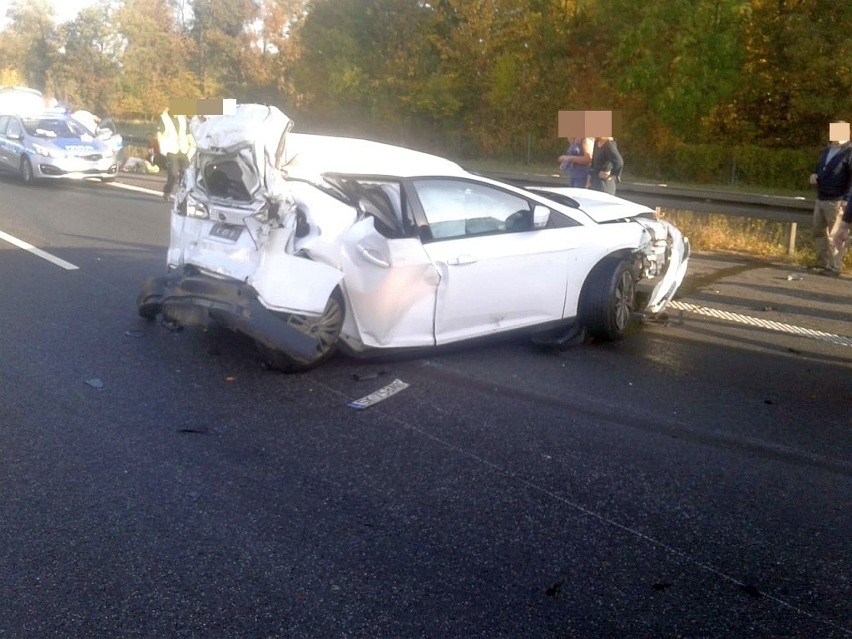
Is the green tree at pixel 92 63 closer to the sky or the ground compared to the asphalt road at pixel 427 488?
closer to the sky

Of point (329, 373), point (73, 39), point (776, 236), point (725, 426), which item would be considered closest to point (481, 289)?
point (329, 373)

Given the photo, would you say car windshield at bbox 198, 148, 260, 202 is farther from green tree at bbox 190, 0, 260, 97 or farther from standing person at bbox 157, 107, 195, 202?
green tree at bbox 190, 0, 260, 97

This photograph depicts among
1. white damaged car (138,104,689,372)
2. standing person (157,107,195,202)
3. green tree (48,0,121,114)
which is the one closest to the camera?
white damaged car (138,104,689,372)

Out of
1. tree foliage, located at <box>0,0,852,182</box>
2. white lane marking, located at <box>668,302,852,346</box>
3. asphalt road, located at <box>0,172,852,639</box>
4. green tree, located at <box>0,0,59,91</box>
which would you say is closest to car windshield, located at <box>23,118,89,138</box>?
asphalt road, located at <box>0,172,852,639</box>

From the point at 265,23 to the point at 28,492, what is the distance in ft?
170

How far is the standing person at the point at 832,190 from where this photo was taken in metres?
10.7

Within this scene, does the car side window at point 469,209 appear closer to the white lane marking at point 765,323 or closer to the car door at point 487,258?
the car door at point 487,258

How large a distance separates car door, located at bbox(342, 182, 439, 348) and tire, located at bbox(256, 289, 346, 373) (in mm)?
113

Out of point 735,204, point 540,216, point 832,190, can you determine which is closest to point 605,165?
point 832,190

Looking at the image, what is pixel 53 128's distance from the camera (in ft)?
65.7

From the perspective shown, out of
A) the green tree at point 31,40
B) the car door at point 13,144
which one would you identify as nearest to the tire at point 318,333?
the car door at point 13,144

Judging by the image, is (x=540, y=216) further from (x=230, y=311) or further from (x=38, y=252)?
(x=38, y=252)

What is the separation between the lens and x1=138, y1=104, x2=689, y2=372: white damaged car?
20.2 feet

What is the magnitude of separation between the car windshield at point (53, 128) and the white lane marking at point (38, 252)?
8.04m
